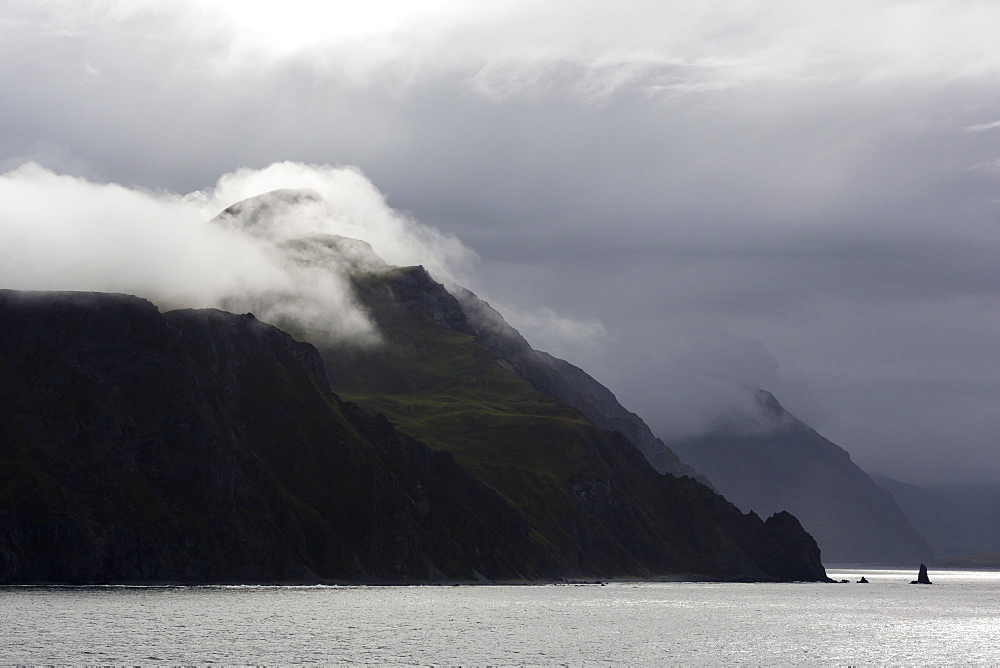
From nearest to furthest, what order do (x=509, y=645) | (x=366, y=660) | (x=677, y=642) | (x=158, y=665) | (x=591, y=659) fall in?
(x=158, y=665)
(x=366, y=660)
(x=591, y=659)
(x=509, y=645)
(x=677, y=642)

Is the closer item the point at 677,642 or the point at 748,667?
the point at 748,667

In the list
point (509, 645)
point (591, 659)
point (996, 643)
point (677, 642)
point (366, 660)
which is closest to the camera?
point (366, 660)

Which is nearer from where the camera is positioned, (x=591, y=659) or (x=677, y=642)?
(x=591, y=659)

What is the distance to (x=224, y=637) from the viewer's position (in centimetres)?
14975

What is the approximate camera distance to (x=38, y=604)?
630 ft

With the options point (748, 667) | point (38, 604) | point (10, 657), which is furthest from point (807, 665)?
point (38, 604)

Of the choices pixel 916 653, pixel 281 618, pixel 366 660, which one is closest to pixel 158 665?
pixel 366 660

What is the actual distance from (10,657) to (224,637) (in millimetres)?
32598

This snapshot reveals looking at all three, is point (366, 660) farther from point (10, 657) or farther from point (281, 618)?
point (281, 618)

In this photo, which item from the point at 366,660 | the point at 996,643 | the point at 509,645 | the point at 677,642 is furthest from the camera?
the point at 996,643

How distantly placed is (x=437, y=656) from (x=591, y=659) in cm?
1888

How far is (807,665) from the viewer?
14375 centimetres

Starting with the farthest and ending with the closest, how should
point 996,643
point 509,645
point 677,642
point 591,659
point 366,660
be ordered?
point 996,643
point 677,642
point 509,645
point 591,659
point 366,660

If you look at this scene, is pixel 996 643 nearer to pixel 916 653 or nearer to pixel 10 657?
pixel 916 653
